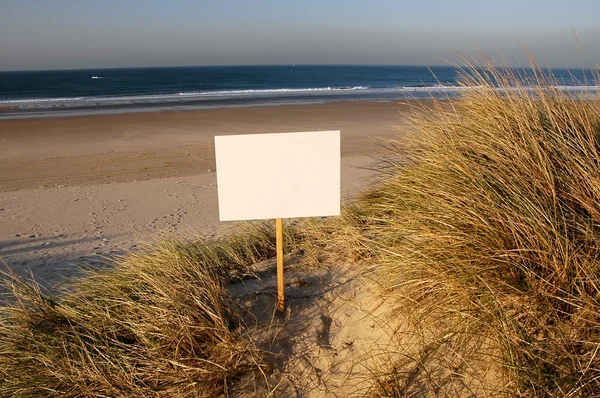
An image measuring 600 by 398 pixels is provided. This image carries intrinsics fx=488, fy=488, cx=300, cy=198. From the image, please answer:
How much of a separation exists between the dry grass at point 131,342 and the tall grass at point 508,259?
0.95 m

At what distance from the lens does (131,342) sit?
2.90 m

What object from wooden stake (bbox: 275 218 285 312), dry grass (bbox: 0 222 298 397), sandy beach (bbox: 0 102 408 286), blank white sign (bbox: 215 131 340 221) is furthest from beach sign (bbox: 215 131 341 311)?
sandy beach (bbox: 0 102 408 286)

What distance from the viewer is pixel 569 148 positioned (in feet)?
10.4

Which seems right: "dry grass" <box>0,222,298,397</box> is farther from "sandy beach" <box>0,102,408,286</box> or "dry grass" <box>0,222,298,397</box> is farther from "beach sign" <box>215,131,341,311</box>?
"sandy beach" <box>0,102,408,286</box>

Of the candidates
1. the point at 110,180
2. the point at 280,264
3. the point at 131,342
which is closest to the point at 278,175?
the point at 280,264

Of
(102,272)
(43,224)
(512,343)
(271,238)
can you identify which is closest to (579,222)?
(512,343)

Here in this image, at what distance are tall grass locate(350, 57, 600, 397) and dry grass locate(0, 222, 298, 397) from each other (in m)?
0.95

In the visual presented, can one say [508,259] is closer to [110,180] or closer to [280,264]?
[280,264]

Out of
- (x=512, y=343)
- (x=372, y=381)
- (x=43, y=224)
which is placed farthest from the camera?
(x=43, y=224)

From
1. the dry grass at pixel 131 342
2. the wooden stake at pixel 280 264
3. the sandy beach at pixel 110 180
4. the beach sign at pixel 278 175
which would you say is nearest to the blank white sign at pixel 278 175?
the beach sign at pixel 278 175

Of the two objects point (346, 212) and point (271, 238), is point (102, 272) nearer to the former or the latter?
point (271, 238)

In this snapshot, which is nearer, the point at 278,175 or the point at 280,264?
the point at 278,175

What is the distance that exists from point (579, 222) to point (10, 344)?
3290mm

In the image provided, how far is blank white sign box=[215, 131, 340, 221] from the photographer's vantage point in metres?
2.89
